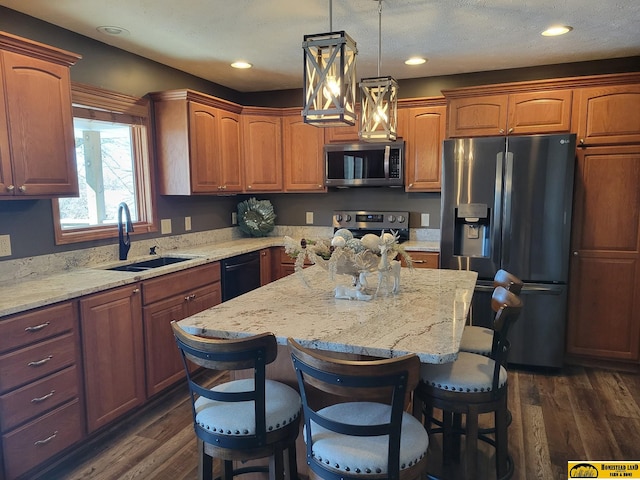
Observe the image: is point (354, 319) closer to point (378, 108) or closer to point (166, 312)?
point (378, 108)

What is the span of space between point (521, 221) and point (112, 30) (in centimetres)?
318

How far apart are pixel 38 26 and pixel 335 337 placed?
105 inches

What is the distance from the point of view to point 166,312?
3006 millimetres

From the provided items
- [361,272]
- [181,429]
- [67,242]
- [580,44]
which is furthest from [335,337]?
[580,44]

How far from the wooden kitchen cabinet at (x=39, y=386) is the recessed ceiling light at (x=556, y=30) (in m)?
3.36

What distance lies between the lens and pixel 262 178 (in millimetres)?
4488

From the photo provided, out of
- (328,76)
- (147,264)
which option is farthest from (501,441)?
(147,264)

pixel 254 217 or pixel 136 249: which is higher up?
pixel 254 217

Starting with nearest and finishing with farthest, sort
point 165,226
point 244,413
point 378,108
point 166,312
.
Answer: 1. point 244,413
2. point 378,108
3. point 166,312
4. point 165,226

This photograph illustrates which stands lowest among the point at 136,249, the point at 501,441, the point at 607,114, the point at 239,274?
the point at 501,441

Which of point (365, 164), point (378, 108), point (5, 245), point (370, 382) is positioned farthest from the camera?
point (365, 164)

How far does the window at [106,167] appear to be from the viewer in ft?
10.00

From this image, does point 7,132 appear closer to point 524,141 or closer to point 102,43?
point 102,43

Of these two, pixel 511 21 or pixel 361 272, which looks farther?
pixel 511 21
